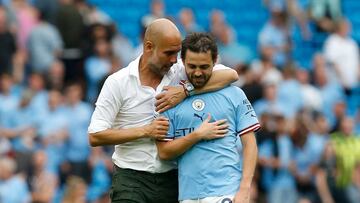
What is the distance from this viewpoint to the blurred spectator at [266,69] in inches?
699

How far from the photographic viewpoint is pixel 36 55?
1680cm

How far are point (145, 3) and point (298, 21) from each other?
101 inches

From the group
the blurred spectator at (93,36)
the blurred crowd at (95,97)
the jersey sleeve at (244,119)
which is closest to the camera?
the jersey sleeve at (244,119)

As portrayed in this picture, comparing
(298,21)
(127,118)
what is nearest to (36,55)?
(298,21)

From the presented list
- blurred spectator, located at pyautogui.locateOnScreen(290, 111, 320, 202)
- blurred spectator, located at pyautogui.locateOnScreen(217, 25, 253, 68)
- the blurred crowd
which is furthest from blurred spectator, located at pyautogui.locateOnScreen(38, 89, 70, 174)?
blurred spectator, located at pyautogui.locateOnScreen(290, 111, 320, 202)

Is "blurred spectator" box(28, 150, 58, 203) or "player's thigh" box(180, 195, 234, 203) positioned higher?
"player's thigh" box(180, 195, 234, 203)

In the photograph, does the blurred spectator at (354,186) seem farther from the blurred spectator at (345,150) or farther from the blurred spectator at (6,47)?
the blurred spectator at (6,47)

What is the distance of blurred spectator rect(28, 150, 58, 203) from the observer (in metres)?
14.5

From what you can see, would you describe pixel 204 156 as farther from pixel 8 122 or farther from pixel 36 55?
pixel 36 55

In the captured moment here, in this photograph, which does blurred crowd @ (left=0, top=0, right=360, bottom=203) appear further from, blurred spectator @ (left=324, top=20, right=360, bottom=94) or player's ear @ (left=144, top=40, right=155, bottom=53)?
player's ear @ (left=144, top=40, right=155, bottom=53)

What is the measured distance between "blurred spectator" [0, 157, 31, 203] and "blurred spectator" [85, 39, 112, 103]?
258 cm

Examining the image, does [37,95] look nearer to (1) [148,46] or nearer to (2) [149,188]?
(2) [149,188]

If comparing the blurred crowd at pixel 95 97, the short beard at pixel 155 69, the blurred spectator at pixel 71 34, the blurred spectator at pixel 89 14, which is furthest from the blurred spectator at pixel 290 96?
the short beard at pixel 155 69

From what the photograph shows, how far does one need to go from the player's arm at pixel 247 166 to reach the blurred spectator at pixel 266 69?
9.28 meters
